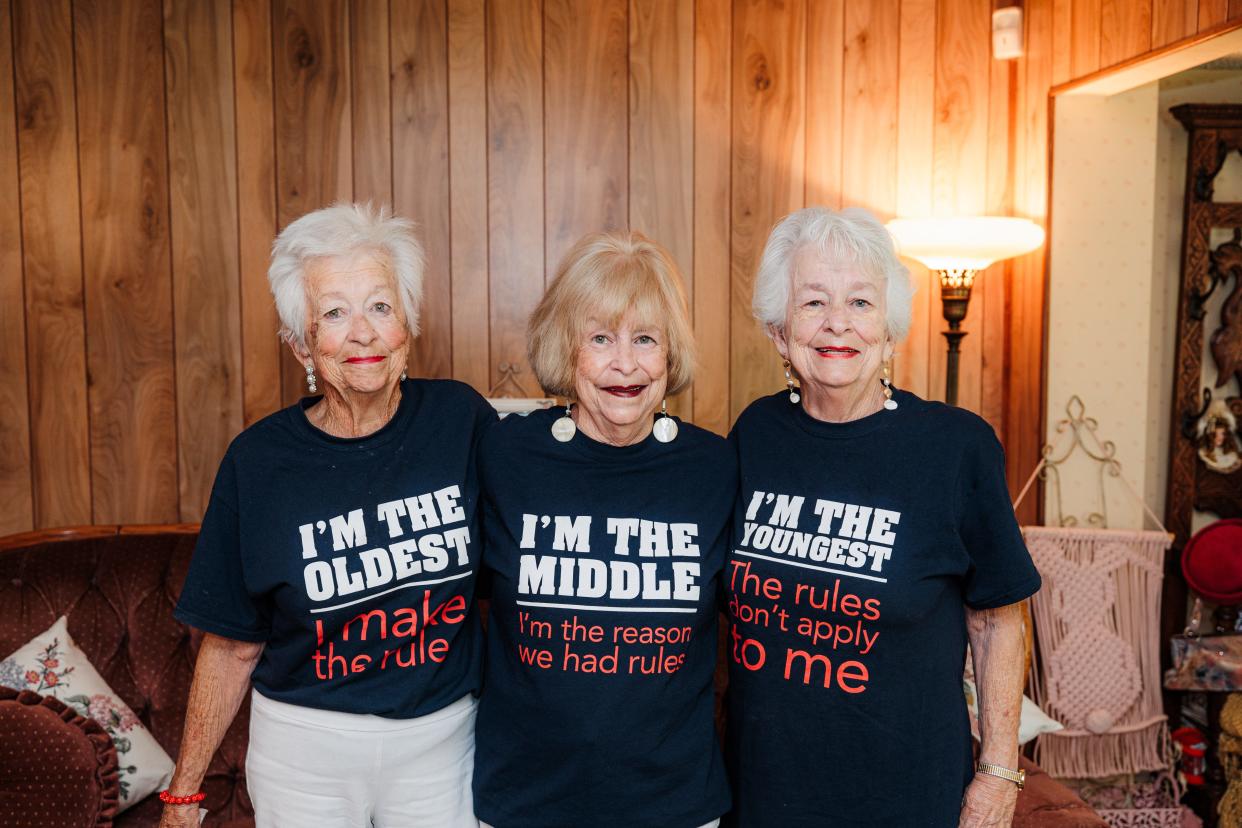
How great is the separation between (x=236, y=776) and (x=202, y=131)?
1632 millimetres

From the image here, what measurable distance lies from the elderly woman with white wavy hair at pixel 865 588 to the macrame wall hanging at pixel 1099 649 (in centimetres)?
132

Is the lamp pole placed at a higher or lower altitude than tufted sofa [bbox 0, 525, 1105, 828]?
higher

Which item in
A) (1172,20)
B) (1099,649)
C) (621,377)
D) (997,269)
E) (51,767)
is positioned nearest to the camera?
(621,377)

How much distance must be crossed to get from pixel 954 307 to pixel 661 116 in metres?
0.97

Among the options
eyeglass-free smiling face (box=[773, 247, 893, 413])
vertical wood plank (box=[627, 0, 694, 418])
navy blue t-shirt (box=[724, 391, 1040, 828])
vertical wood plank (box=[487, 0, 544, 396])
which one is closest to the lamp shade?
vertical wood plank (box=[627, 0, 694, 418])

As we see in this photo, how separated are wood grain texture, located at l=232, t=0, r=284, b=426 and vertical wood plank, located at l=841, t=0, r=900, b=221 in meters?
1.62

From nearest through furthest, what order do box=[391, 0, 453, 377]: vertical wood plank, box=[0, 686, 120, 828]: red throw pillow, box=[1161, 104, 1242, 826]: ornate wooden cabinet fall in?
box=[0, 686, 120, 828]: red throw pillow → box=[391, 0, 453, 377]: vertical wood plank → box=[1161, 104, 1242, 826]: ornate wooden cabinet

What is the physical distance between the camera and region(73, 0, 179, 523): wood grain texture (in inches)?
95.7

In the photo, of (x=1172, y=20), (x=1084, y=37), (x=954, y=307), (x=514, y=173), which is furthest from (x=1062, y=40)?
(x=514, y=173)

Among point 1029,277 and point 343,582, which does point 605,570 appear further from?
point 1029,277

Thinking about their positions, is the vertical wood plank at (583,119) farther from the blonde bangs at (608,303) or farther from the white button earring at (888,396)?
the white button earring at (888,396)

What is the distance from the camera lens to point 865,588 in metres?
1.30

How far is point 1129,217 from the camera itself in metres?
2.62

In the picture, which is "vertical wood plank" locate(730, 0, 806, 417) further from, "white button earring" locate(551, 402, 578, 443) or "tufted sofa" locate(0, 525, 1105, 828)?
"white button earring" locate(551, 402, 578, 443)
